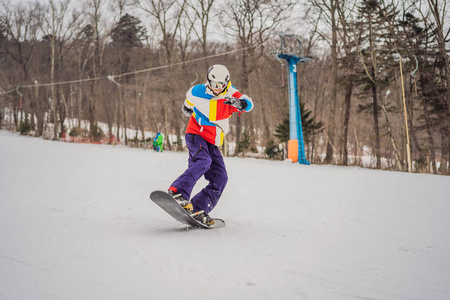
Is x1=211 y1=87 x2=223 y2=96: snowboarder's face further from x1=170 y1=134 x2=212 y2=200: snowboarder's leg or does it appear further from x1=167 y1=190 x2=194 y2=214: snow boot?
x1=167 y1=190 x2=194 y2=214: snow boot

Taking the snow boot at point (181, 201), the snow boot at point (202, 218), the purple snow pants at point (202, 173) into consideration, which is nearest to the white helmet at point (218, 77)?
the purple snow pants at point (202, 173)

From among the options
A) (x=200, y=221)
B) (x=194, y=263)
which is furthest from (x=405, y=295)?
(x=200, y=221)

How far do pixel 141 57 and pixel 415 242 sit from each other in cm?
3411

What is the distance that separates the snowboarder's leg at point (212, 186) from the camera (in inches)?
149

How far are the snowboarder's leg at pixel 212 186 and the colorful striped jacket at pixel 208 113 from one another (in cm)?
16

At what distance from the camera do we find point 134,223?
143 inches

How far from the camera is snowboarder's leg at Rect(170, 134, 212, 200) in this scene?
11.4 ft

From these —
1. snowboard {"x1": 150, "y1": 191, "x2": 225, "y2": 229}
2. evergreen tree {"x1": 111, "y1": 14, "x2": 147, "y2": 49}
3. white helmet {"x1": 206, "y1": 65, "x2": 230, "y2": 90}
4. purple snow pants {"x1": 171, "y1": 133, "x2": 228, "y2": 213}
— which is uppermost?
evergreen tree {"x1": 111, "y1": 14, "x2": 147, "y2": 49}

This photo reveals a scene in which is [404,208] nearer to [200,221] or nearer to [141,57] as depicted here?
[200,221]

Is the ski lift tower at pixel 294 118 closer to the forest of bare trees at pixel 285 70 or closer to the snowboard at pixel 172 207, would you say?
the forest of bare trees at pixel 285 70

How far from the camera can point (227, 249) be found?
9.13ft

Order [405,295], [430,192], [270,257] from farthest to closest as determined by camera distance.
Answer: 1. [430,192]
2. [270,257]
3. [405,295]

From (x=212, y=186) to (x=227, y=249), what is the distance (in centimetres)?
115

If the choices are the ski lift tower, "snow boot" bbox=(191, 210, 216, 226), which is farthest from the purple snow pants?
the ski lift tower
